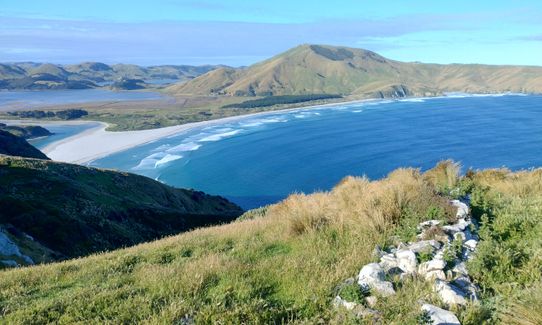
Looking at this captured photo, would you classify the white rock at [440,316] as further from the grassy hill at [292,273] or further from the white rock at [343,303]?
the white rock at [343,303]

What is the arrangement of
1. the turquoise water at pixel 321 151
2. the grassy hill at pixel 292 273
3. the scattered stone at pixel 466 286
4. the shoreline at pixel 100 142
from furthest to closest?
the shoreline at pixel 100 142 < the turquoise water at pixel 321 151 < the scattered stone at pixel 466 286 < the grassy hill at pixel 292 273

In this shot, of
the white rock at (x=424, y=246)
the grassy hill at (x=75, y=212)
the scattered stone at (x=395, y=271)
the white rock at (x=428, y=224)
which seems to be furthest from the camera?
the grassy hill at (x=75, y=212)

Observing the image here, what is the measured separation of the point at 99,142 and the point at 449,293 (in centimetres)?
14825

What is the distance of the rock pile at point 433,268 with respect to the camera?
6035mm

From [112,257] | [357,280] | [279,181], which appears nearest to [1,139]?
[279,181]

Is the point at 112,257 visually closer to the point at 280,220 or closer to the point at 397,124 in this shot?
the point at 280,220

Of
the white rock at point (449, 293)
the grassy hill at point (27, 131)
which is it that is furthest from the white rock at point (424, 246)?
the grassy hill at point (27, 131)

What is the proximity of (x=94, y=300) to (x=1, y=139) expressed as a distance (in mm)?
96463

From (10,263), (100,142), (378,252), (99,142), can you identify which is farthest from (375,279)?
(99,142)

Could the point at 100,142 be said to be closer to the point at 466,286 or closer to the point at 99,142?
the point at 99,142

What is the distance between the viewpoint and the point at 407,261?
7188 millimetres

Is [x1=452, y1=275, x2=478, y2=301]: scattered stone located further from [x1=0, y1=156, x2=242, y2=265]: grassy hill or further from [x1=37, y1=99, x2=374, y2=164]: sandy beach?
[x1=37, y1=99, x2=374, y2=164]: sandy beach

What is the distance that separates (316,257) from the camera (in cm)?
807

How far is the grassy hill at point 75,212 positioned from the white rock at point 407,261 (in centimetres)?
1798
